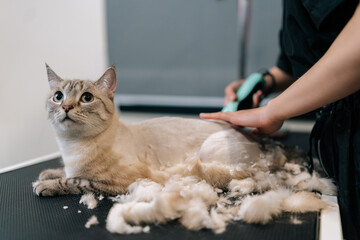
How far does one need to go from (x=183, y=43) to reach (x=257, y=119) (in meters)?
1.10

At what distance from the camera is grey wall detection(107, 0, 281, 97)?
1.70 metres

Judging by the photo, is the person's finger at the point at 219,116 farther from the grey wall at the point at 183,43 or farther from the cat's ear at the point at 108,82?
the grey wall at the point at 183,43

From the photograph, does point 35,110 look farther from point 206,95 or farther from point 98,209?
point 206,95

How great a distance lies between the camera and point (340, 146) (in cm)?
77

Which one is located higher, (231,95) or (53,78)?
(53,78)

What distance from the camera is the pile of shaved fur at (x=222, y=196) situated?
59cm

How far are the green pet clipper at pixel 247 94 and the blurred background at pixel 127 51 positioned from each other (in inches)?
22.6

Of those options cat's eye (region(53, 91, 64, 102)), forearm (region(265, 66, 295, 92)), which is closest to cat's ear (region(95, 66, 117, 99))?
cat's eye (region(53, 91, 64, 102))

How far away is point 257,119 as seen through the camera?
84cm

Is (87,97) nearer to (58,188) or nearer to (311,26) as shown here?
(58,188)

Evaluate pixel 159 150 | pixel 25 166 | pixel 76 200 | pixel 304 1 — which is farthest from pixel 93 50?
pixel 304 1

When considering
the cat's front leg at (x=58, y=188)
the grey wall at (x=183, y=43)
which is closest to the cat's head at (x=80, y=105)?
the cat's front leg at (x=58, y=188)

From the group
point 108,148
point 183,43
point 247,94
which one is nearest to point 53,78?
point 108,148

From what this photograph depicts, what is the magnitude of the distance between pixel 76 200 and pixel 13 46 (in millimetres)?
690
